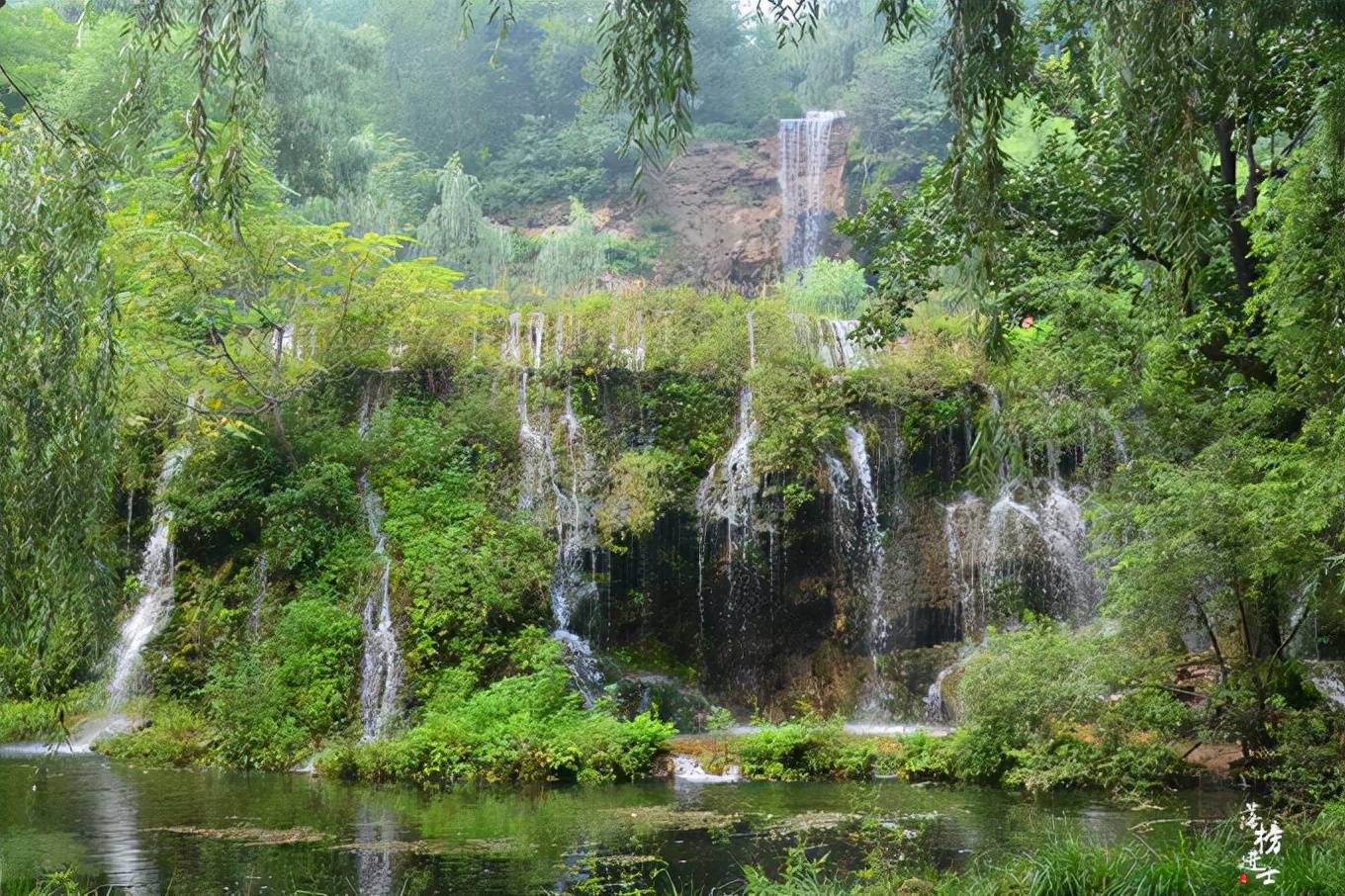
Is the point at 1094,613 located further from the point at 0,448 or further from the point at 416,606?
the point at 0,448

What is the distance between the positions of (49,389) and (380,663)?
9.72m

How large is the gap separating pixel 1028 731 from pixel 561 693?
543 centimetres

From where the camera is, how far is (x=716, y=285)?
3184 centimetres

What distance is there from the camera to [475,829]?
384 inches

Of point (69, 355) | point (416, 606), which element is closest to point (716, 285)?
point (416, 606)

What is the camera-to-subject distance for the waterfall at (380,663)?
14.5 meters

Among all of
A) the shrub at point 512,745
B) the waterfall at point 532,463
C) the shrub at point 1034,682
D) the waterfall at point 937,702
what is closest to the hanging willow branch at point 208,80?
the shrub at point 1034,682

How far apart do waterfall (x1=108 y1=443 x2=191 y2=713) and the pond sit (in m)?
3.01

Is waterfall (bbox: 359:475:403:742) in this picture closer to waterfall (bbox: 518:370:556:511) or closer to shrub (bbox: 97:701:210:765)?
shrub (bbox: 97:701:210:765)

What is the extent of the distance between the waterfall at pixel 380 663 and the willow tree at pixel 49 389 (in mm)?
8628

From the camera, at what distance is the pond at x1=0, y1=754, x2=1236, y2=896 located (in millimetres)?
7855

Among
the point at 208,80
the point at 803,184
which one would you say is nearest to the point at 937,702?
the point at 208,80

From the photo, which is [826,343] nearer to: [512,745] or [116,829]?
[512,745]

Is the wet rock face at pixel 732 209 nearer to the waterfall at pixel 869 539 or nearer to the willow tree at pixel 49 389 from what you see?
the waterfall at pixel 869 539
